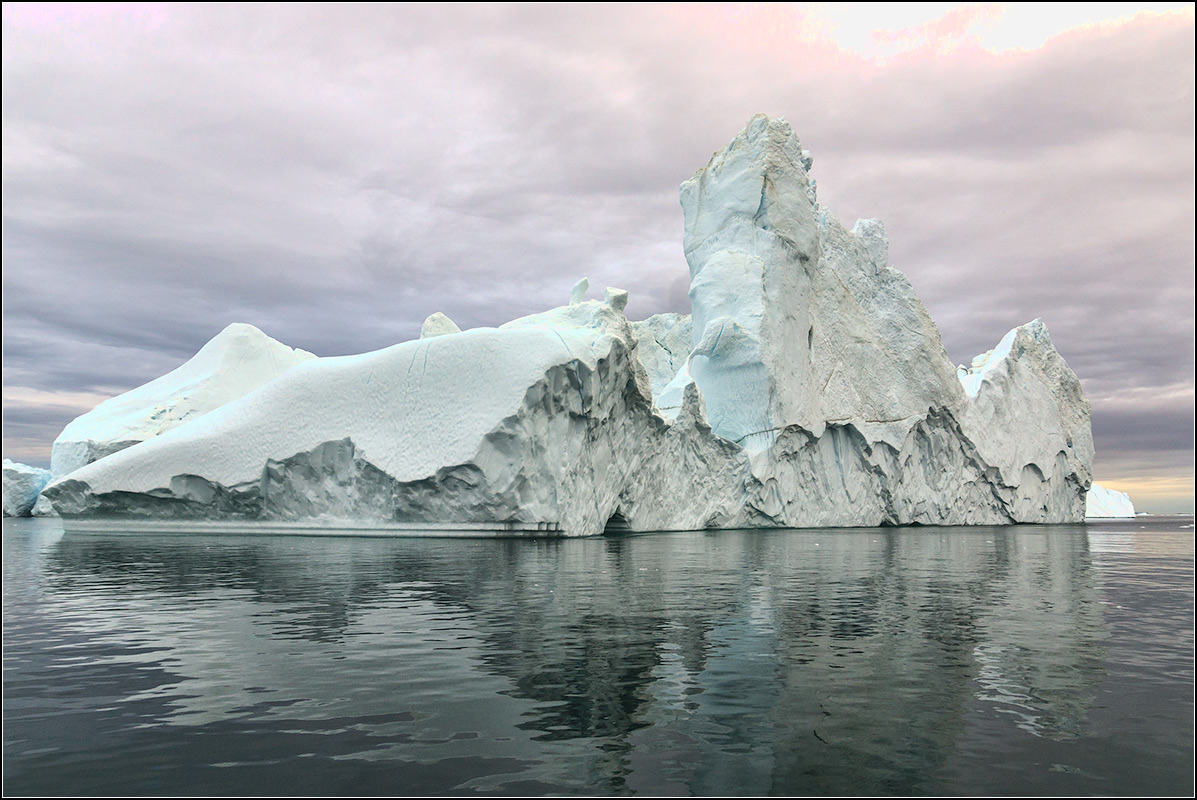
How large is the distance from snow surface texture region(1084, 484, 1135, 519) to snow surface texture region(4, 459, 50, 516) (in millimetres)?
104357

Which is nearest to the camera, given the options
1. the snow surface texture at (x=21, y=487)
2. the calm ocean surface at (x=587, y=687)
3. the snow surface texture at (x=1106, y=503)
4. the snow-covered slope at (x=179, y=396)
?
the calm ocean surface at (x=587, y=687)

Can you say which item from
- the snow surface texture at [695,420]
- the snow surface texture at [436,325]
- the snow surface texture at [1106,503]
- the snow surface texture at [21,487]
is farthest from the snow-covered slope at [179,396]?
the snow surface texture at [1106,503]

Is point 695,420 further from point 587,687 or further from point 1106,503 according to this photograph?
point 1106,503

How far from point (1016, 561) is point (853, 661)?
50.3 ft

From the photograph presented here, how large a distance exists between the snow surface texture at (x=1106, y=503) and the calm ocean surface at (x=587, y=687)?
9953 centimetres

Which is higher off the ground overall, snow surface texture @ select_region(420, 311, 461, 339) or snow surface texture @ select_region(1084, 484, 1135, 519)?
snow surface texture @ select_region(420, 311, 461, 339)

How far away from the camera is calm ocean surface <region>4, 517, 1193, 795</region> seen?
4812mm

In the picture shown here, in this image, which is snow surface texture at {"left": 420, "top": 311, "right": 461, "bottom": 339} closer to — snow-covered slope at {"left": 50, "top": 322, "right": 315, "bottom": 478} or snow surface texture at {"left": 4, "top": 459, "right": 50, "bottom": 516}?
snow-covered slope at {"left": 50, "top": 322, "right": 315, "bottom": 478}

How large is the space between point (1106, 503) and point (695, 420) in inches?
3561

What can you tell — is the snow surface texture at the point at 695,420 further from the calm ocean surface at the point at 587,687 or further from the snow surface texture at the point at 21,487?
the snow surface texture at the point at 21,487

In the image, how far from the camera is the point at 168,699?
628cm

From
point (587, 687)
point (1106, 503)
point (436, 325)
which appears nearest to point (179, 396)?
point (436, 325)

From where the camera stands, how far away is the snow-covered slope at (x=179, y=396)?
4603 cm

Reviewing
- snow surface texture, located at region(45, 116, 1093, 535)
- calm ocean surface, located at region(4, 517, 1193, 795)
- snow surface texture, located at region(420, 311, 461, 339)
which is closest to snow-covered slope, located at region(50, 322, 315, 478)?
snow surface texture, located at region(420, 311, 461, 339)
